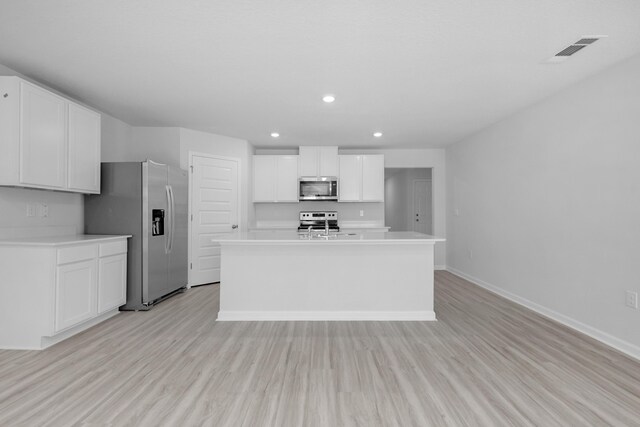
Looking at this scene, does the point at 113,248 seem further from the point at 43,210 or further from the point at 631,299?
the point at 631,299

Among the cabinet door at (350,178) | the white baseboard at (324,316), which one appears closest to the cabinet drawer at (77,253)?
the white baseboard at (324,316)

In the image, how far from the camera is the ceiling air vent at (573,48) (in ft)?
7.93

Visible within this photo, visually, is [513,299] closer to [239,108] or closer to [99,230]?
[239,108]

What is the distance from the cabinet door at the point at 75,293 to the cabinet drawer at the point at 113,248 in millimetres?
179

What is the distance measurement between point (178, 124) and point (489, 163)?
4644 millimetres

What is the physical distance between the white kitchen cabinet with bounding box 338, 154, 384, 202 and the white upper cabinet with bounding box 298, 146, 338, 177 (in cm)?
16

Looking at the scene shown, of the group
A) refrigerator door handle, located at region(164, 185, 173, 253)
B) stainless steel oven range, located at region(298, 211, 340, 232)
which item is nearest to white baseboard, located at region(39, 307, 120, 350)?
refrigerator door handle, located at region(164, 185, 173, 253)

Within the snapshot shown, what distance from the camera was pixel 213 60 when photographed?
280 cm

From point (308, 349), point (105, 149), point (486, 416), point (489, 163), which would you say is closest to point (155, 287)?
point (105, 149)

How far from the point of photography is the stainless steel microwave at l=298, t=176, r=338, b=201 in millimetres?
5980

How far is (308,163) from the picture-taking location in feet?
19.9

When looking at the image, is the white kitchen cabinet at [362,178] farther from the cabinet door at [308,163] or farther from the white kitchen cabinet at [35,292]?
the white kitchen cabinet at [35,292]

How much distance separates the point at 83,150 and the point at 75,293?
1510 millimetres

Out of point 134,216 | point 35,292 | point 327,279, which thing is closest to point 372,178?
point 327,279
